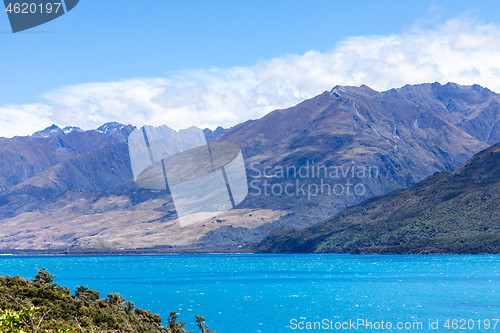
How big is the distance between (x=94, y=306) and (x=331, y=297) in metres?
96.6

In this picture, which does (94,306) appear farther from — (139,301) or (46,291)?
(139,301)

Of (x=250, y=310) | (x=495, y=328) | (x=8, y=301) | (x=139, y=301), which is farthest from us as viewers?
(x=139, y=301)

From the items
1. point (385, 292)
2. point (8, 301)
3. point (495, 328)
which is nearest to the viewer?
point (8, 301)

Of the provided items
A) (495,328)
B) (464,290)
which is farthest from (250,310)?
(464,290)

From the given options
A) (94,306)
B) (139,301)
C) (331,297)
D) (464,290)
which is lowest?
(464,290)

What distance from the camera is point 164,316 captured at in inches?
4705

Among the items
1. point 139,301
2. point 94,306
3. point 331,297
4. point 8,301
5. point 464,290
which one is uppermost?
point 8,301

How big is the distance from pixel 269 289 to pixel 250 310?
5589 cm

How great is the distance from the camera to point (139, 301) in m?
153

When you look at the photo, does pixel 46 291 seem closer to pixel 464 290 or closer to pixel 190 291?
pixel 190 291

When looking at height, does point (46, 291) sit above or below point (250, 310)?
above

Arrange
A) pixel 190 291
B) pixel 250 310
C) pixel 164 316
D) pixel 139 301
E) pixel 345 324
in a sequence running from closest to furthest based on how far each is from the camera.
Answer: pixel 345 324, pixel 164 316, pixel 250 310, pixel 139 301, pixel 190 291

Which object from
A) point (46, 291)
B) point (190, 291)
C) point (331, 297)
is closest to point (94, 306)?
point (46, 291)

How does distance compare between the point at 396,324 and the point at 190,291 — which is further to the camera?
the point at 190,291
